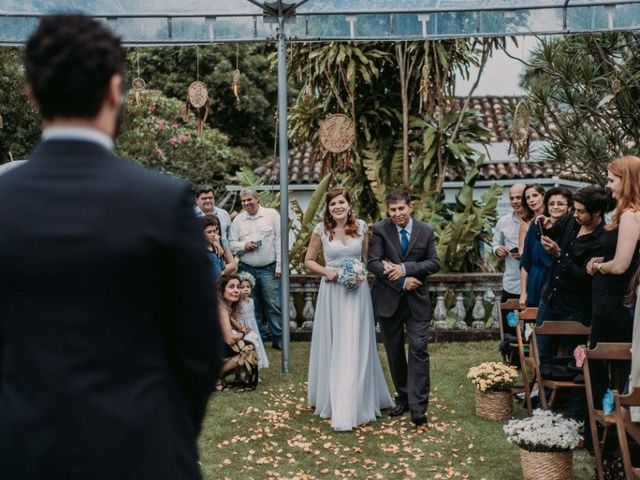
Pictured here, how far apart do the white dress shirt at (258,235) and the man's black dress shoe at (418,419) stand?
12.3ft

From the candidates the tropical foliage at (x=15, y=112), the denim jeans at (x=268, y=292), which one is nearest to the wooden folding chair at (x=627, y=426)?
the denim jeans at (x=268, y=292)

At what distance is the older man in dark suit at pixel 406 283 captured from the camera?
27.2 ft

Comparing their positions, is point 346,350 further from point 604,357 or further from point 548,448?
point 604,357

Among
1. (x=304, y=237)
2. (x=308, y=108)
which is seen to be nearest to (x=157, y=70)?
(x=308, y=108)

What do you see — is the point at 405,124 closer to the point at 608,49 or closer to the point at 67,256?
the point at 608,49

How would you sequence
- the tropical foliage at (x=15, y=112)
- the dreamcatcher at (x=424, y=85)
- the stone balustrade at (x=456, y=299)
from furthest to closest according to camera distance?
the tropical foliage at (x=15, y=112) → the dreamcatcher at (x=424, y=85) → the stone balustrade at (x=456, y=299)

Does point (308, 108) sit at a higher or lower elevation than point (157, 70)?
lower

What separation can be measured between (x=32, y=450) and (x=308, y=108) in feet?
46.2

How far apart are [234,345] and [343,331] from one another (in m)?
1.54

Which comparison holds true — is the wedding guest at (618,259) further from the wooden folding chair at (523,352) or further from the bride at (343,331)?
the bride at (343,331)

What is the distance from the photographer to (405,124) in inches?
599

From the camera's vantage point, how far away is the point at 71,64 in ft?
7.39

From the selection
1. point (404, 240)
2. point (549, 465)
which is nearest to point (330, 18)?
point (404, 240)

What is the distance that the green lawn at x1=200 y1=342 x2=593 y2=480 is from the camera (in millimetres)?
7027
